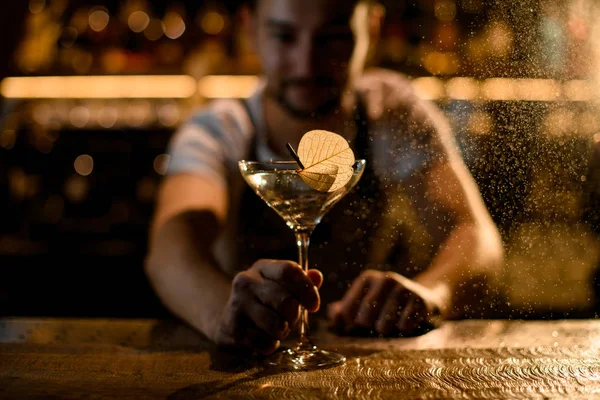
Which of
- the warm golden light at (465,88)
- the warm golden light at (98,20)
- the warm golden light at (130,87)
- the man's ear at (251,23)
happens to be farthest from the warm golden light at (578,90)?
the warm golden light at (98,20)

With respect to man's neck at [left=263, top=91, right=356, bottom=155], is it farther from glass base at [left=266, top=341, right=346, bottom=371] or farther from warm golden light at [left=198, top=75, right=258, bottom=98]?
warm golden light at [left=198, top=75, right=258, bottom=98]

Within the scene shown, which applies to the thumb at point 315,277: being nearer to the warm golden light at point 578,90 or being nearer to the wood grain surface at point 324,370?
the wood grain surface at point 324,370

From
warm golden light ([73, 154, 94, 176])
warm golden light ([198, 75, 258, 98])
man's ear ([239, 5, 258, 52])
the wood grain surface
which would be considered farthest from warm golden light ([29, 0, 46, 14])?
the wood grain surface

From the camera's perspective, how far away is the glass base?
0.84m

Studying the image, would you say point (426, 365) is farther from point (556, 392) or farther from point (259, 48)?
point (259, 48)

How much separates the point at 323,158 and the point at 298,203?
0.08m

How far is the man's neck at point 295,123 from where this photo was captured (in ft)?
3.26

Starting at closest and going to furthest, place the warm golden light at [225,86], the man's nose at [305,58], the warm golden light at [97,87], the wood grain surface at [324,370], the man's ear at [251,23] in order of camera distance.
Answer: the wood grain surface at [324,370] < the man's nose at [305,58] < the man's ear at [251,23] < the warm golden light at [225,86] < the warm golden light at [97,87]

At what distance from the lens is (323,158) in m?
0.84

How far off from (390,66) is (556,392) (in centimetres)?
179

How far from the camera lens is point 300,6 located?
134 centimetres

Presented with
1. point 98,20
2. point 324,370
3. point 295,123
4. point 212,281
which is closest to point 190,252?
point 212,281

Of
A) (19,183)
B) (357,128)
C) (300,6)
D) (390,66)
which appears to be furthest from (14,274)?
(357,128)

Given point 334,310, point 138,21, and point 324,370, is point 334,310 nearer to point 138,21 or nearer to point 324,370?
point 324,370
